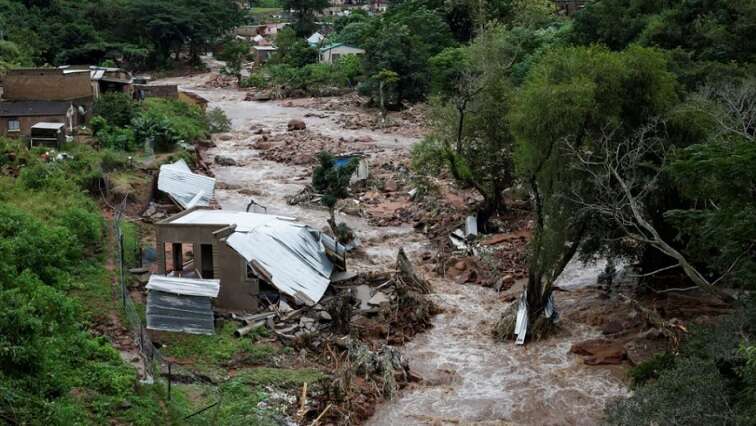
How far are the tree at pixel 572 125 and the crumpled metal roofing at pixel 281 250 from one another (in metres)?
4.90

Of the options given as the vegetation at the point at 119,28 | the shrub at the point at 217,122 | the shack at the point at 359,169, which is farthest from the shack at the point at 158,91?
the shack at the point at 359,169

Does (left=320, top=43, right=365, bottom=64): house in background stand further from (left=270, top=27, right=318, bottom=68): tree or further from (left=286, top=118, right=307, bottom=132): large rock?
(left=286, top=118, right=307, bottom=132): large rock

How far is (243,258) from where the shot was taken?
18.0m

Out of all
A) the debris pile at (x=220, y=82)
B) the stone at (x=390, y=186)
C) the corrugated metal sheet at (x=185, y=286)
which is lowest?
the debris pile at (x=220, y=82)

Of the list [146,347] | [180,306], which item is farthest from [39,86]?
[146,347]

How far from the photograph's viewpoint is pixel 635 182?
1831cm

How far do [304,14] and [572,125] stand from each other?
6015cm

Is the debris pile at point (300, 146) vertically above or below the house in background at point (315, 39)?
below

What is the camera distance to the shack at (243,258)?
59.4 feet

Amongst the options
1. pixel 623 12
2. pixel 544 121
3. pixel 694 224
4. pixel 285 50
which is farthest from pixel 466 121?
pixel 285 50

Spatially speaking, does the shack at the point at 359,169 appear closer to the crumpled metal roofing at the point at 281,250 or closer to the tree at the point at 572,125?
the crumpled metal roofing at the point at 281,250

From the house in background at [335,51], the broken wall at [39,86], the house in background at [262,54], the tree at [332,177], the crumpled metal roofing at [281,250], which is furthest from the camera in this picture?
the house in background at [262,54]

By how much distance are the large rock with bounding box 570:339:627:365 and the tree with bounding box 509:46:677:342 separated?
1.10 m

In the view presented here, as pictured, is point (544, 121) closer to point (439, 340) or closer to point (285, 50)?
point (439, 340)
